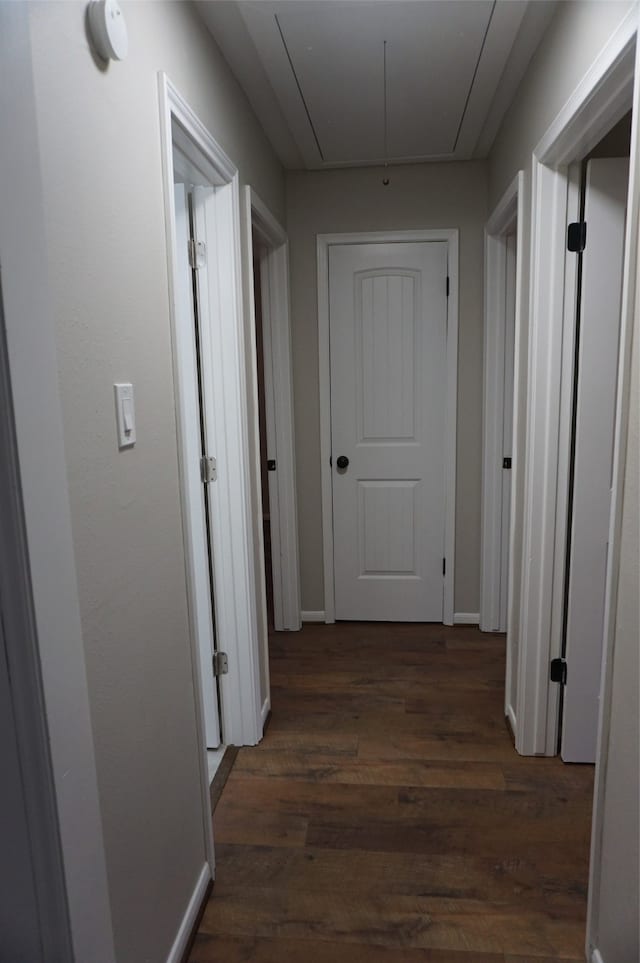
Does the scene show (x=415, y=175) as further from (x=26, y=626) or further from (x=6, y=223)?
(x=26, y=626)

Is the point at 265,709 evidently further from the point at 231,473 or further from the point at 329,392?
the point at 329,392

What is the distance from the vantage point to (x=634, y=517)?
3.67 ft

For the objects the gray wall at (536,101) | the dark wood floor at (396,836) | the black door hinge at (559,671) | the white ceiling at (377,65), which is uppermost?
the white ceiling at (377,65)

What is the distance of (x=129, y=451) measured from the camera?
3.77 feet

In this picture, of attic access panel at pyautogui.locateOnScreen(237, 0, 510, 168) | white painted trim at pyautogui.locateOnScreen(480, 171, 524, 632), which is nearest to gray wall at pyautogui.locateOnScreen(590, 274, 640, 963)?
attic access panel at pyautogui.locateOnScreen(237, 0, 510, 168)

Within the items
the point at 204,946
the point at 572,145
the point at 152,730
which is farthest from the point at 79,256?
the point at 204,946

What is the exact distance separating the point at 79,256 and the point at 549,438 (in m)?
1.49

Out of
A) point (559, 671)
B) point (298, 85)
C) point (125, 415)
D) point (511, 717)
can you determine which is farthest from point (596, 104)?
point (511, 717)

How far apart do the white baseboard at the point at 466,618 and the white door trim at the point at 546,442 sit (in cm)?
109

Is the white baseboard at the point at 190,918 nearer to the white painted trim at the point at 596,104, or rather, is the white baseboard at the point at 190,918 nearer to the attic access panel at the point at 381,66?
the white painted trim at the point at 596,104

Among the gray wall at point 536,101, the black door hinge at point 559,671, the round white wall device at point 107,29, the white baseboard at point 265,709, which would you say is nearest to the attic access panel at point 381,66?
the gray wall at point 536,101

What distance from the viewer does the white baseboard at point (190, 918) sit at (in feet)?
4.43

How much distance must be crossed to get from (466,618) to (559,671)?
120cm

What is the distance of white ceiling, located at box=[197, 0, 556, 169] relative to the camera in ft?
5.48
